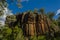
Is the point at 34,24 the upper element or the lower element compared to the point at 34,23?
lower

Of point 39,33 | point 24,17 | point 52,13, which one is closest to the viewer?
point 39,33

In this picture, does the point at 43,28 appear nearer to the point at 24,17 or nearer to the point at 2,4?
the point at 24,17

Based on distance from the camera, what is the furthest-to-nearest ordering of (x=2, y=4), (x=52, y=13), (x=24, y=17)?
1. (x=52, y=13)
2. (x=24, y=17)
3. (x=2, y=4)

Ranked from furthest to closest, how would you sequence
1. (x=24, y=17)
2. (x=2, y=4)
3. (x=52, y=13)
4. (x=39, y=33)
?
(x=52, y=13) < (x=24, y=17) < (x=39, y=33) < (x=2, y=4)

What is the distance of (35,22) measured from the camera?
208 feet

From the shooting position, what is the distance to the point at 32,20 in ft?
205

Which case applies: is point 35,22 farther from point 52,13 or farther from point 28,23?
point 52,13

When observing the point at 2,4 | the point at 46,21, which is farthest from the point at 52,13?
the point at 2,4

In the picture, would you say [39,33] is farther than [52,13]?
No

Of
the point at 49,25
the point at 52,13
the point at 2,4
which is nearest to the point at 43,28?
the point at 49,25

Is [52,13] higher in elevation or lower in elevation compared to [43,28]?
higher

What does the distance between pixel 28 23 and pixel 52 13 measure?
3082cm

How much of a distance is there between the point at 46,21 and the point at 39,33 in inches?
189

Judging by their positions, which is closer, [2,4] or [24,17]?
[2,4]
